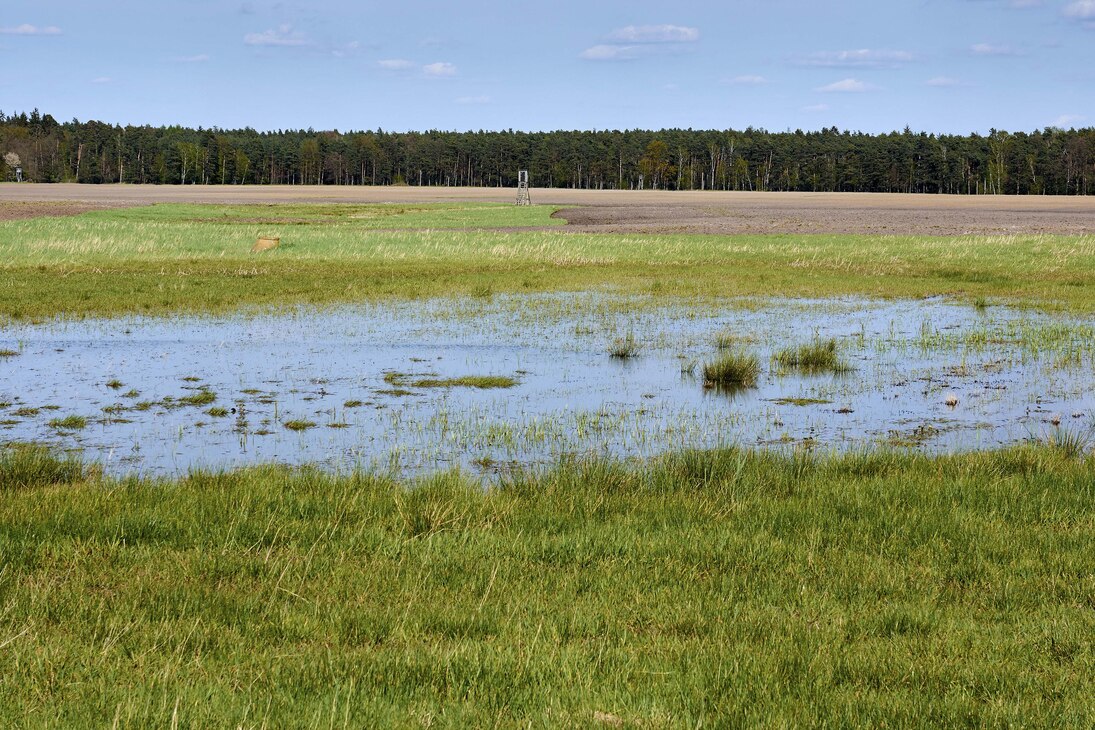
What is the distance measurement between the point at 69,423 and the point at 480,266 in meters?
22.7

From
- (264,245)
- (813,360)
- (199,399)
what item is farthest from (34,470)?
(264,245)

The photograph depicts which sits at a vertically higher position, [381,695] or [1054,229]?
[1054,229]

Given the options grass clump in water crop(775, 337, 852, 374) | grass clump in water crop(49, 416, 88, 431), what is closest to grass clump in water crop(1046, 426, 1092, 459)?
grass clump in water crop(775, 337, 852, 374)

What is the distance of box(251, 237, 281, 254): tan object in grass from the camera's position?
38.9 meters

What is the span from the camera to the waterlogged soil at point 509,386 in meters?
12.0

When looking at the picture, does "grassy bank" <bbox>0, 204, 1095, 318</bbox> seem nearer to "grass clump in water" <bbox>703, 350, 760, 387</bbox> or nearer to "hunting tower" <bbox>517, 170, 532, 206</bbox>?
"grass clump in water" <bbox>703, 350, 760, 387</bbox>

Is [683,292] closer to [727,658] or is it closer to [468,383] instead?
[468,383]

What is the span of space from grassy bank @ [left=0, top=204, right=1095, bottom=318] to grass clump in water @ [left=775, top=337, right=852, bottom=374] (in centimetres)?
977

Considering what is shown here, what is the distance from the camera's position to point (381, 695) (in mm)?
4914

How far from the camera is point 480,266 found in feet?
114

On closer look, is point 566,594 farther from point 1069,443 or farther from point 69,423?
point 69,423

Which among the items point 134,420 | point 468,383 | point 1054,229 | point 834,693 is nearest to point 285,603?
point 834,693

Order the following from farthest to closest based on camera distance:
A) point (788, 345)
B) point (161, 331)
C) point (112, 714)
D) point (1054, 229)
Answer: point (1054, 229) → point (161, 331) → point (788, 345) → point (112, 714)

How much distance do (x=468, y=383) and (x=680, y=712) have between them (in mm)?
11271
